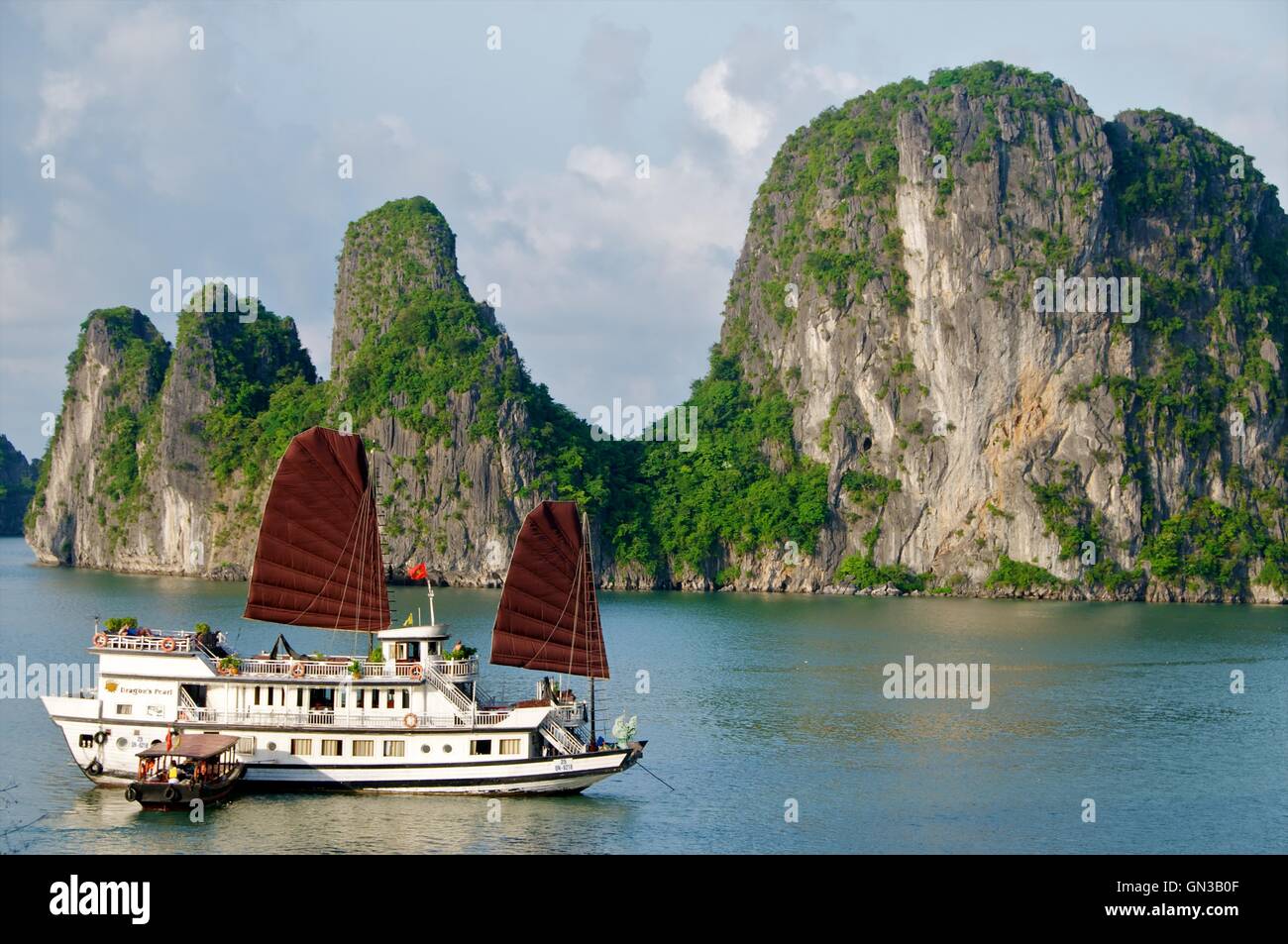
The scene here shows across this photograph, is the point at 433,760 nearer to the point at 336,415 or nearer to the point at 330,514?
the point at 330,514

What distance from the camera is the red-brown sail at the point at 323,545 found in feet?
87.1

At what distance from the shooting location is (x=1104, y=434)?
70938 mm

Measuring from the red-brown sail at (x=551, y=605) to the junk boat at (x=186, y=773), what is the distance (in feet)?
15.9

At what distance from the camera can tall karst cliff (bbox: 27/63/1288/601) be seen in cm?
7131

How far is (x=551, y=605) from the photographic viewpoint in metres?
26.4

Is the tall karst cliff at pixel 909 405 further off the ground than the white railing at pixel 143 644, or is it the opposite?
the tall karst cliff at pixel 909 405

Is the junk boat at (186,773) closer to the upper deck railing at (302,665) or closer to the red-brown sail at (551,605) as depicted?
the upper deck railing at (302,665)

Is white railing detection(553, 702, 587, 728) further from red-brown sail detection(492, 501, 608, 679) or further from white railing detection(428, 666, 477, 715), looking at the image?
white railing detection(428, 666, 477, 715)

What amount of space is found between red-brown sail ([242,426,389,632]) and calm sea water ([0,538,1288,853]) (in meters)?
3.65

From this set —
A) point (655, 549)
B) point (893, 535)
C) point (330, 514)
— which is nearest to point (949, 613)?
point (893, 535)

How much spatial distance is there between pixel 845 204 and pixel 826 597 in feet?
72.6

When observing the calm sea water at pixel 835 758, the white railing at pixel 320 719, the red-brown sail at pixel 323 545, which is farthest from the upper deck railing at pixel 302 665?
the calm sea water at pixel 835 758

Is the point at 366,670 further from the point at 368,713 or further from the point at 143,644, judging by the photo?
the point at 143,644
